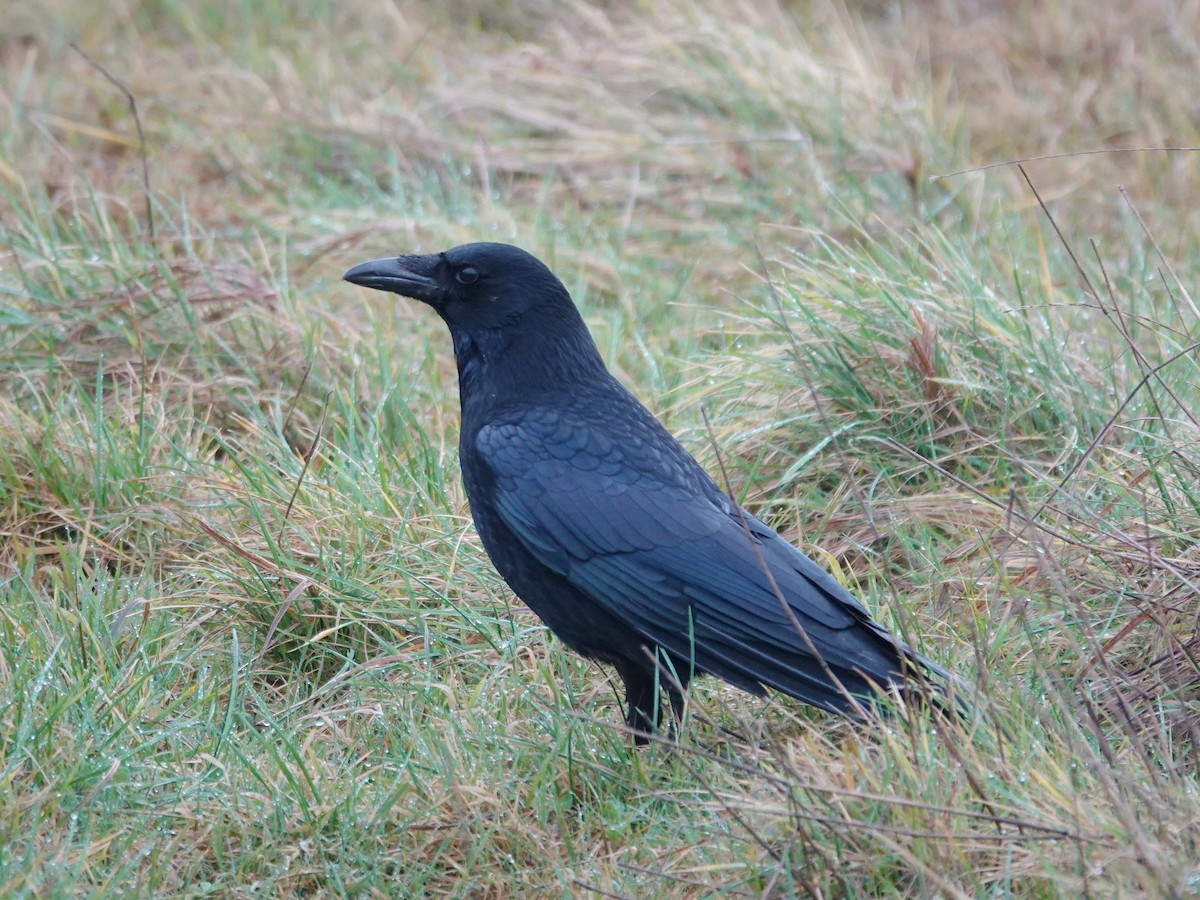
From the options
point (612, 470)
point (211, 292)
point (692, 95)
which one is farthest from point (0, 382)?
point (692, 95)

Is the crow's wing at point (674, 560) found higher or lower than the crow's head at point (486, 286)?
lower

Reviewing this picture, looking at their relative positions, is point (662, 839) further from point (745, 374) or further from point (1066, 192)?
point (1066, 192)

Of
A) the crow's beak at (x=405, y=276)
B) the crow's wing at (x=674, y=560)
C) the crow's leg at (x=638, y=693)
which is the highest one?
the crow's beak at (x=405, y=276)

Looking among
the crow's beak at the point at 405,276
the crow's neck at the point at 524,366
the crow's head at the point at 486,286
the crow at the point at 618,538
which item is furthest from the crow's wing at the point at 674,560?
the crow's beak at the point at 405,276

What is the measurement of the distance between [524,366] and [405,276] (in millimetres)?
441

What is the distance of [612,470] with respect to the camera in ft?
10.8

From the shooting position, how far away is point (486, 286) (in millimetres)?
3607

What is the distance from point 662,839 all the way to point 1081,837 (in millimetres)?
840

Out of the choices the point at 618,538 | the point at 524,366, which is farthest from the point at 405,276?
the point at 618,538

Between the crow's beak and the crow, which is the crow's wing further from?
the crow's beak

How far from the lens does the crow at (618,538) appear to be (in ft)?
9.88

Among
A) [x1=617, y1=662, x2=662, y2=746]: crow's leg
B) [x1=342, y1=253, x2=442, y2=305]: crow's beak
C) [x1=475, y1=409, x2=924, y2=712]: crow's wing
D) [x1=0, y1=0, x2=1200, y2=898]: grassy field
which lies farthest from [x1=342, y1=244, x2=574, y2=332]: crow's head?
[x1=617, y1=662, x2=662, y2=746]: crow's leg

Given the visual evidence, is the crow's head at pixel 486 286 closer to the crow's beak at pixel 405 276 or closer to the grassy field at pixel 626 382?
the crow's beak at pixel 405 276

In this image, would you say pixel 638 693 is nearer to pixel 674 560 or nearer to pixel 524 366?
pixel 674 560
